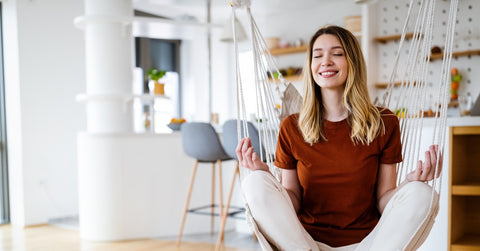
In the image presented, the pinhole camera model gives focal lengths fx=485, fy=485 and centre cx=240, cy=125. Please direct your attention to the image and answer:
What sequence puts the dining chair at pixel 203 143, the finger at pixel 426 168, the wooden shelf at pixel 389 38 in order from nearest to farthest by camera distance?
the finger at pixel 426 168
the dining chair at pixel 203 143
the wooden shelf at pixel 389 38

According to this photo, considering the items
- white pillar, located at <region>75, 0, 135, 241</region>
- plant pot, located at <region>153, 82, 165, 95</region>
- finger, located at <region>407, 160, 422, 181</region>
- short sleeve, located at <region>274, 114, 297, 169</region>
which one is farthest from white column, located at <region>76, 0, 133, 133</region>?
finger, located at <region>407, 160, 422, 181</region>

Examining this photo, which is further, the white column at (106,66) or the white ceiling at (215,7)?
the white ceiling at (215,7)

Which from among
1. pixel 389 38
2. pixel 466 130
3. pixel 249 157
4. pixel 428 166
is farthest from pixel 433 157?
pixel 389 38

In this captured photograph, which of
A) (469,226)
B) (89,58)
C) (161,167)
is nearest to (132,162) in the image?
(161,167)

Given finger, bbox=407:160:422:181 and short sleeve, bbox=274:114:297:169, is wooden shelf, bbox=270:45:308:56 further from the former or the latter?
finger, bbox=407:160:422:181

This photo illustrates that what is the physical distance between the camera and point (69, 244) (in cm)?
335

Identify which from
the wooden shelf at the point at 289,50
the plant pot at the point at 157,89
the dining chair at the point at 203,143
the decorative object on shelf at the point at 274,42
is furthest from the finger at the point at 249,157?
the decorative object on shelf at the point at 274,42

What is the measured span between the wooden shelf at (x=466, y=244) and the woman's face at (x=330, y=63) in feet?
3.18

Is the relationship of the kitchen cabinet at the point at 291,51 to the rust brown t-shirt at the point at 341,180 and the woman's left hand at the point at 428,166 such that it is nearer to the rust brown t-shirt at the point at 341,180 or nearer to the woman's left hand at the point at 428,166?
the rust brown t-shirt at the point at 341,180

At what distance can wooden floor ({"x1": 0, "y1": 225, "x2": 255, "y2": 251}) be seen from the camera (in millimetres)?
3170

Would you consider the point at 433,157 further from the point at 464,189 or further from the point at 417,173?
the point at 464,189

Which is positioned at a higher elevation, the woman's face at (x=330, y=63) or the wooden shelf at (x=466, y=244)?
the woman's face at (x=330, y=63)

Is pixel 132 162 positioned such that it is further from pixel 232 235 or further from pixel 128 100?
pixel 232 235

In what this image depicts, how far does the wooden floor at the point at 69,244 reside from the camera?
3170mm
